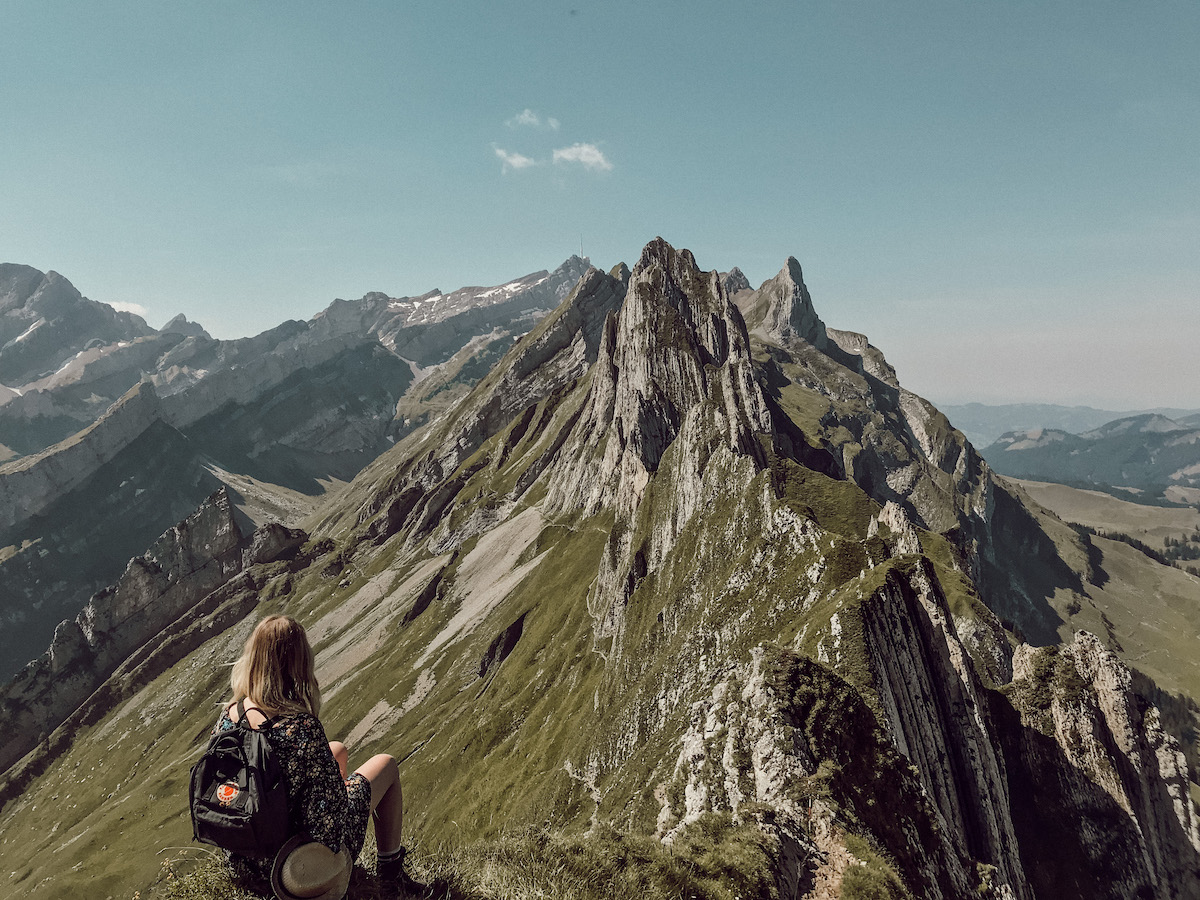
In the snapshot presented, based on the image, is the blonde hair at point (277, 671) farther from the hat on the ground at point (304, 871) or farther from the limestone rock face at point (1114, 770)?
the limestone rock face at point (1114, 770)

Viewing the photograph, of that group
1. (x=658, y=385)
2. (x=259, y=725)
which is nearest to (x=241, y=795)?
(x=259, y=725)

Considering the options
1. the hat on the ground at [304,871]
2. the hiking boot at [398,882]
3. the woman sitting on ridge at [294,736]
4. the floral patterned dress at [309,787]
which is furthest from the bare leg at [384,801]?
the hat on the ground at [304,871]

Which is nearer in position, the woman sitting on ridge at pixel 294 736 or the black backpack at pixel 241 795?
the black backpack at pixel 241 795

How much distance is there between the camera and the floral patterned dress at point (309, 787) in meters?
8.16

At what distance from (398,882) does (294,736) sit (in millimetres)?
4829

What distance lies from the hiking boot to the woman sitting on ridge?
209 centimetres

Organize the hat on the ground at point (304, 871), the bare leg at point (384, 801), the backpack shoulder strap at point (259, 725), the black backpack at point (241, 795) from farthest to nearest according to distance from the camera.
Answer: the bare leg at point (384, 801)
the hat on the ground at point (304, 871)
the backpack shoulder strap at point (259, 725)
the black backpack at point (241, 795)

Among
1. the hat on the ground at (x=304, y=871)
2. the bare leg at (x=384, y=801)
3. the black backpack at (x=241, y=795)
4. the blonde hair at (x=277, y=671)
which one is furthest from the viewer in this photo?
the bare leg at (x=384, y=801)

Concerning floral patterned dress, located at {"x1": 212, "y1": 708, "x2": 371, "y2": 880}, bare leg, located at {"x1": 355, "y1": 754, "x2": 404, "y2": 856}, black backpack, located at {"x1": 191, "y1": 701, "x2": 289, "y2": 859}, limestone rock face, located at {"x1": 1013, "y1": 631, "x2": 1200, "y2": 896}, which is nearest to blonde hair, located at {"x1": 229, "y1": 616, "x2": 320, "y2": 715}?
floral patterned dress, located at {"x1": 212, "y1": 708, "x2": 371, "y2": 880}

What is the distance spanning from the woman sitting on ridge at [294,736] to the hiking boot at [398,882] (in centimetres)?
209

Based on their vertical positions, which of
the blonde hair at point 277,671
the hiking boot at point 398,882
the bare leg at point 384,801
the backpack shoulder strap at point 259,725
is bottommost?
the hiking boot at point 398,882

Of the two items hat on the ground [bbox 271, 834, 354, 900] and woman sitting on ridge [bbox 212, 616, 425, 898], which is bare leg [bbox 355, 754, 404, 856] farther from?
hat on the ground [bbox 271, 834, 354, 900]

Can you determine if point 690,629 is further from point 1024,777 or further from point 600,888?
point 600,888

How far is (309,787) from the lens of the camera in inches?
331
